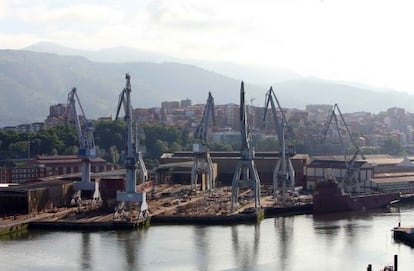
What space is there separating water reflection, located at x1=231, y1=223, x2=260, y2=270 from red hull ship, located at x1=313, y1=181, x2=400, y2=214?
3.55 metres

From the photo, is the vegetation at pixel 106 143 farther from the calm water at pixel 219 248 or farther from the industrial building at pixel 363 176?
the calm water at pixel 219 248

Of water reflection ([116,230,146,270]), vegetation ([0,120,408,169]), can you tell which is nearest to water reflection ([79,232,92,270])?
water reflection ([116,230,146,270])

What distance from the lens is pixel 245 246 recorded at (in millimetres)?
19172

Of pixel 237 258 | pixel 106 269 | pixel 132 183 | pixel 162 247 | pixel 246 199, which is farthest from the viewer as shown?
pixel 246 199

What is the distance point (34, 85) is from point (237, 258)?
158 meters

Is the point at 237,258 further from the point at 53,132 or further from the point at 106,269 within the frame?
the point at 53,132

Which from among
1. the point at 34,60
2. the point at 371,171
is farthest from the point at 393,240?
the point at 34,60

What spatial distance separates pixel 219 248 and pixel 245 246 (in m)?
0.72

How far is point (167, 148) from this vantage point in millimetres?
46500

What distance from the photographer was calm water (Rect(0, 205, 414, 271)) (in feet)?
55.2

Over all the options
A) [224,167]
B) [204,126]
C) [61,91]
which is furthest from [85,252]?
[61,91]

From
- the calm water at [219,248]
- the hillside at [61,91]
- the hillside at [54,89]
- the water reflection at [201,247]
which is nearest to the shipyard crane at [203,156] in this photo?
the calm water at [219,248]

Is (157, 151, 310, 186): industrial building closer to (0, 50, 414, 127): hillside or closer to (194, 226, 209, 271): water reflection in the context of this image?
(194, 226, 209, 271): water reflection

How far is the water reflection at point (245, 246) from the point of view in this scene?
56.3 feet
